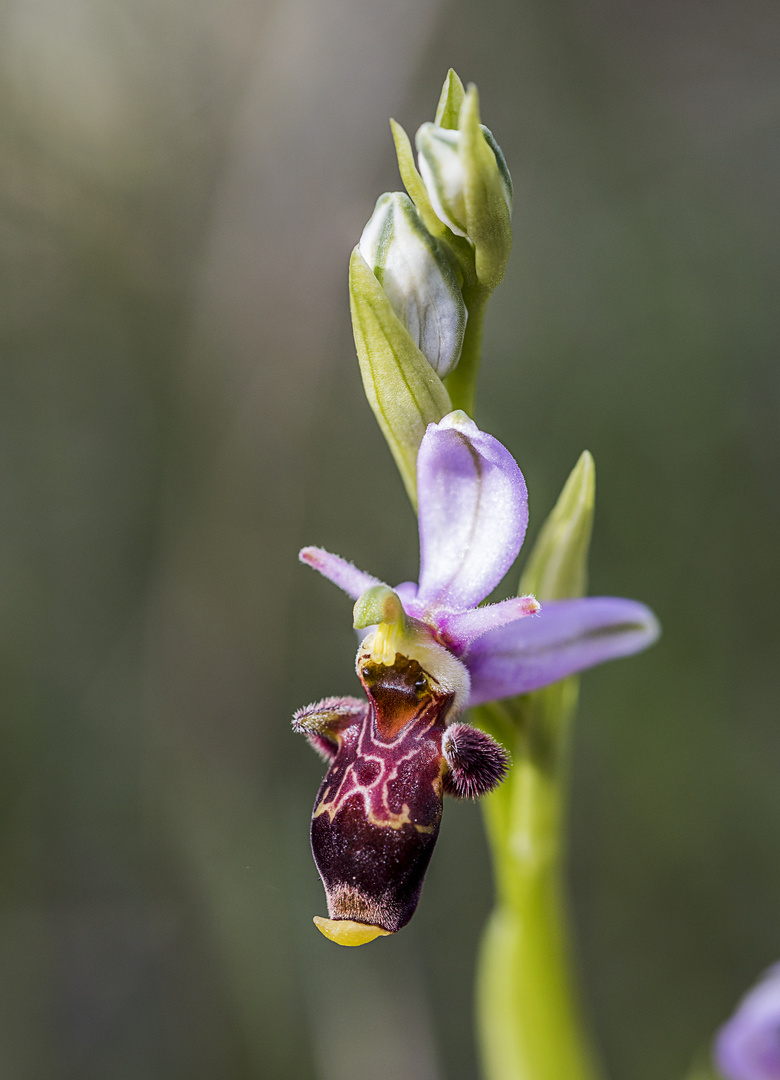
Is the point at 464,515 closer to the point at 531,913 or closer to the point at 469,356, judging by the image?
the point at 469,356

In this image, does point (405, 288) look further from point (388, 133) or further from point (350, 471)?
point (388, 133)

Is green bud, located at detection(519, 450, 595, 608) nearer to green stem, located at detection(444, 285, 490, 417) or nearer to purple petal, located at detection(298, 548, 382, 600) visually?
green stem, located at detection(444, 285, 490, 417)

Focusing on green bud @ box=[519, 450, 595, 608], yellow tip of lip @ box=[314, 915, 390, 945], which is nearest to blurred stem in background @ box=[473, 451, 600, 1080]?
green bud @ box=[519, 450, 595, 608]

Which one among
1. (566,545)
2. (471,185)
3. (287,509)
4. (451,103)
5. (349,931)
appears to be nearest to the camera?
(349,931)

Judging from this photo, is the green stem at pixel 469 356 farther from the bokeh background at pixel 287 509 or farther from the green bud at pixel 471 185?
the bokeh background at pixel 287 509

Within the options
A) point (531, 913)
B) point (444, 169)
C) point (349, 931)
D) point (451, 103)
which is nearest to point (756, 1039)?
point (531, 913)

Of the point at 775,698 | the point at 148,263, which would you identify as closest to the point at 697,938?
the point at 775,698

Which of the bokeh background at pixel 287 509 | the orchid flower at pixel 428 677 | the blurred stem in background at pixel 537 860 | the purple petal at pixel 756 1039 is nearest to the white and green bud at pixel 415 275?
the orchid flower at pixel 428 677
